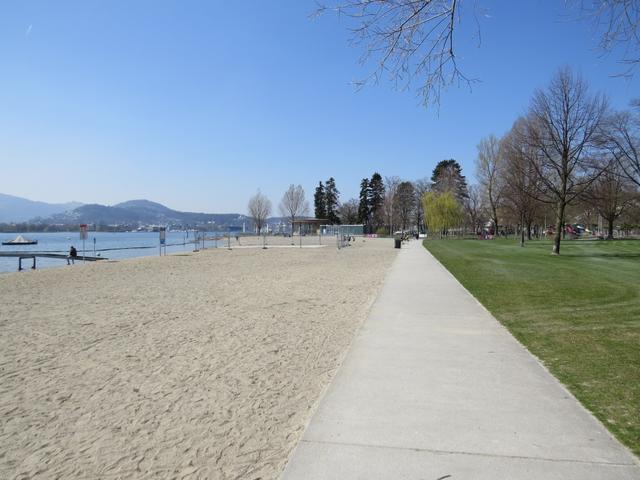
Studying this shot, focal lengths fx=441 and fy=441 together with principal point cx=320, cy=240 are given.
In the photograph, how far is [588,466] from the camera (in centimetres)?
313

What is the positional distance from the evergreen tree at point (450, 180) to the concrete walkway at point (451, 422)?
285 feet

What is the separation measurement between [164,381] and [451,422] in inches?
142

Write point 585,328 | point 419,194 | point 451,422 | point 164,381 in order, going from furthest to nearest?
point 419,194 < point 585,328 < point 164,381 < point 451,422

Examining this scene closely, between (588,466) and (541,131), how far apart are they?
30274 mm

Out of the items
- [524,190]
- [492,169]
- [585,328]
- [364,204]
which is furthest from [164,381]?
[364,204]

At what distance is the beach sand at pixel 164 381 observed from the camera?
3.64 metres

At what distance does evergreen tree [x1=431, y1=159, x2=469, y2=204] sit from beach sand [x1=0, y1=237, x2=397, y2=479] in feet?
273

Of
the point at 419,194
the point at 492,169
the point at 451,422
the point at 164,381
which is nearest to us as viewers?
the point at 451,422

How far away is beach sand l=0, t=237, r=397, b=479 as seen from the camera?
11.9ft

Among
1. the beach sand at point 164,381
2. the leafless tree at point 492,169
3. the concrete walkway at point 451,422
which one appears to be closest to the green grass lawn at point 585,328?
the concrete walkway at point 451,422

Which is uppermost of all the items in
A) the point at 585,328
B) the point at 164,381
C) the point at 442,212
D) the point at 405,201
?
the point at 405,201

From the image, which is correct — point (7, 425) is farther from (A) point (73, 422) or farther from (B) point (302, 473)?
(B) point (302, 473)

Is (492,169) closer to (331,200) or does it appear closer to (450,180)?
(450,180)

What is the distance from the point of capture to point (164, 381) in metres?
5.63
